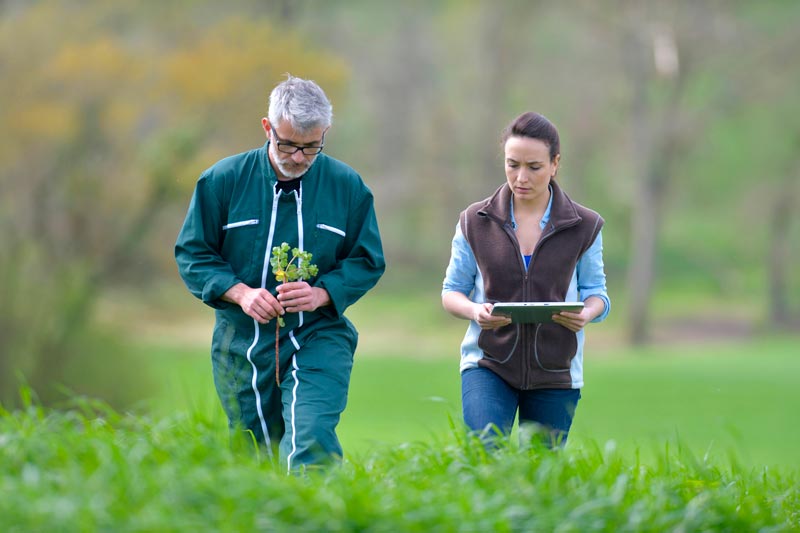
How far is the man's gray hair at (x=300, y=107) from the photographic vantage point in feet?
17.3

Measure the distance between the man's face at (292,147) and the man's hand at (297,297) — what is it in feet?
Result: 1.78

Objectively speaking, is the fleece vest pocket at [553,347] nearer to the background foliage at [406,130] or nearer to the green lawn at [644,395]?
the background foliage at [406,130]

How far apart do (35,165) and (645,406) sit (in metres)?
17.1

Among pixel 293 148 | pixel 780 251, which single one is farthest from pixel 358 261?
pixel 780 251

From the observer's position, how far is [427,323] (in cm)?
4266

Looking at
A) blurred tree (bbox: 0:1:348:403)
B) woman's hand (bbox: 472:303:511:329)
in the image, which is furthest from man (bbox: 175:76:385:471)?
blurred tree (bbox: 0:1:348:403)

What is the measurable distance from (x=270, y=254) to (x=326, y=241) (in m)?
Answer: 0.28

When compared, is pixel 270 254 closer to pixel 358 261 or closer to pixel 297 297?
pixel 297 297

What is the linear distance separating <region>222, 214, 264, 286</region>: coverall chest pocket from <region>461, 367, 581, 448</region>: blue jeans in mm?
1109

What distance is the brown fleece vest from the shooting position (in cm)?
534

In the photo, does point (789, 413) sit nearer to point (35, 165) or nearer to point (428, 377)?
point (428, 377)

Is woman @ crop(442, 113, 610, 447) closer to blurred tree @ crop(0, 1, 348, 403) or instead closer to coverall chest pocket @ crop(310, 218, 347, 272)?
coverall chest pocket @ crop(310, 218, 347, 272)

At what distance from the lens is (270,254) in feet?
18.1

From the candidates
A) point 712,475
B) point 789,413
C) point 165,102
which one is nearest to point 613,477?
point 712,475
